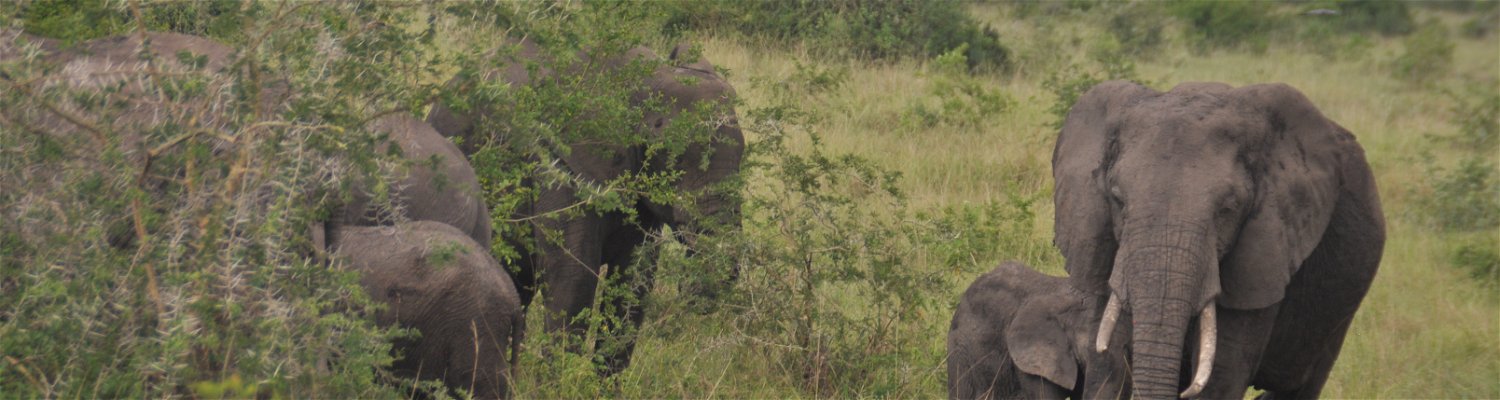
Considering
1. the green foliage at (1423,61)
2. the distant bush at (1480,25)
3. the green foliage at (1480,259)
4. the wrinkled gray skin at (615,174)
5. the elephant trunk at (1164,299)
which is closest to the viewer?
the elephant trunk at (1164,299)

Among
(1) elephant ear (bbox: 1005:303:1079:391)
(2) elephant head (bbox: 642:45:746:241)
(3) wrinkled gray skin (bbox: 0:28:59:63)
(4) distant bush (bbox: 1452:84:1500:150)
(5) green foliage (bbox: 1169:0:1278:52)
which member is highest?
(3) wrinkled gray skin (bbox: 0:28:59:63)

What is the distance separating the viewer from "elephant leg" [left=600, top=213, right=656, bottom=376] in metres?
6.66

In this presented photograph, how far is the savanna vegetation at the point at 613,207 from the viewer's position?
12.5 ft

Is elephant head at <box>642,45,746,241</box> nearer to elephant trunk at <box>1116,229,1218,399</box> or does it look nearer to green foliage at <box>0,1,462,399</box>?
elephant trunk at <box>1116,229,1218,399</box>

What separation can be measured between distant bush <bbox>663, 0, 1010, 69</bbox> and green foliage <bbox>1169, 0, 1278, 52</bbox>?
27.1 feet

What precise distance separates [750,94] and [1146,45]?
980 centimetres

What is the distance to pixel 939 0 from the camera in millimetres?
15898

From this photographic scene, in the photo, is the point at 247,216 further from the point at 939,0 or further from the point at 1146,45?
the point at 1146,45

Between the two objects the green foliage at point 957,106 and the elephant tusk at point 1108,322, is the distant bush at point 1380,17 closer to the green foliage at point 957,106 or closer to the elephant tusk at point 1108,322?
the green foliage at point 957,106

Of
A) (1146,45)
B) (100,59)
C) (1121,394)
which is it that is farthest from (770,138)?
(1146,45)

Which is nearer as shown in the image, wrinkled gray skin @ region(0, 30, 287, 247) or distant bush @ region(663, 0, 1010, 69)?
wrinkled gray skin @ region(0, 30, 287, 247)

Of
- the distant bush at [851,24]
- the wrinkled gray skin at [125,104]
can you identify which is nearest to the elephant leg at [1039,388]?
the wrinkled gray skin at [125,104]

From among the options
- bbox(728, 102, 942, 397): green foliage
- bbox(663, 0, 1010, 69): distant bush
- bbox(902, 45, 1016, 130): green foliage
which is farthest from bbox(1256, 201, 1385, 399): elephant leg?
bbox(663, 0, 1010, 69): distant bush

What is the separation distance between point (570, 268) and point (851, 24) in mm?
7863
